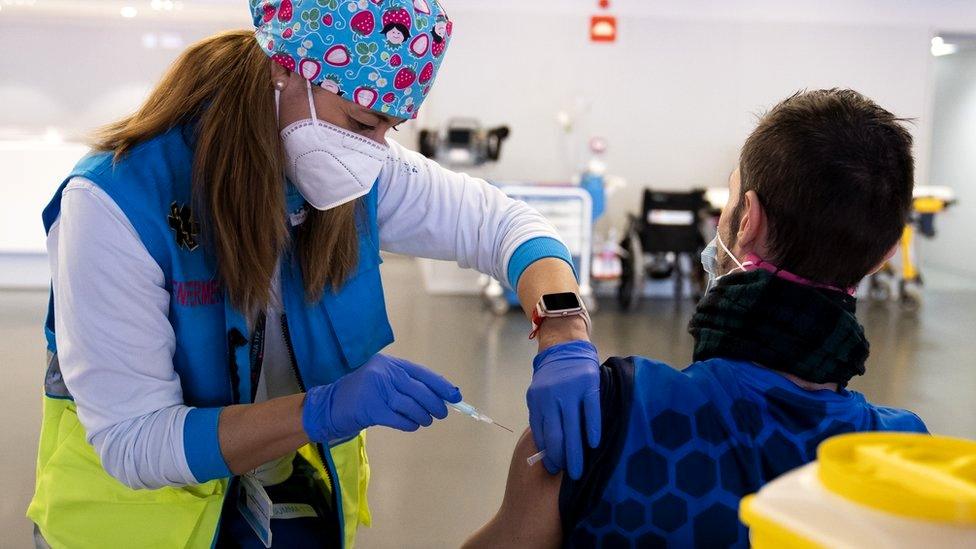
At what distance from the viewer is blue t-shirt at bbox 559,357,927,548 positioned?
1.13 metres

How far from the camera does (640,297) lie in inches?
261

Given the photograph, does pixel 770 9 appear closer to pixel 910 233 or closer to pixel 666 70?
pixel 666 70

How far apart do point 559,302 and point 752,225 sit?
1.30 feet

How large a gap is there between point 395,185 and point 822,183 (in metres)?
0.81

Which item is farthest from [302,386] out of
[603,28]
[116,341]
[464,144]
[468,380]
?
[603,28]

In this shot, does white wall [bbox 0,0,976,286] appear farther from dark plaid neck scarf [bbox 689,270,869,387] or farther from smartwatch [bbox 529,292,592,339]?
dark plaid neck scarf [bbox 689,270,869,387]

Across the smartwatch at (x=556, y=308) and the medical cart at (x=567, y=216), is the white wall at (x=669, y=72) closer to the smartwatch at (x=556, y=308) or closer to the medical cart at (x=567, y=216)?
the medical cart at (x=567, y=216)

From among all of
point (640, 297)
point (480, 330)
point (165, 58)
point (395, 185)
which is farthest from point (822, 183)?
point (165, 58)

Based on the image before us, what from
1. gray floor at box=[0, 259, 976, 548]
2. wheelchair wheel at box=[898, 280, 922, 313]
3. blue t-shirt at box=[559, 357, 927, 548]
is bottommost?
wheelchair wheel at box=[898, 280, 922, 313]

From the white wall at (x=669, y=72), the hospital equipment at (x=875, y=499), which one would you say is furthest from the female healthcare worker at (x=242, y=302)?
the white wall at (x=669, y=72)

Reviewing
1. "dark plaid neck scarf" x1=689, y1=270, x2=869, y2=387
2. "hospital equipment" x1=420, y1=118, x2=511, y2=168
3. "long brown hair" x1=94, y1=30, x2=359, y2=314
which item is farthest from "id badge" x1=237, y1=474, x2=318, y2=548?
"hospital equipment" x1=420, y1=118, x2=511, y2=168

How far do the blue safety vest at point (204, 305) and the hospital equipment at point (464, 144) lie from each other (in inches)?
182

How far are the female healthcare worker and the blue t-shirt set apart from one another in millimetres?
63

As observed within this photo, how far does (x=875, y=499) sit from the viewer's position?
0.53 m
